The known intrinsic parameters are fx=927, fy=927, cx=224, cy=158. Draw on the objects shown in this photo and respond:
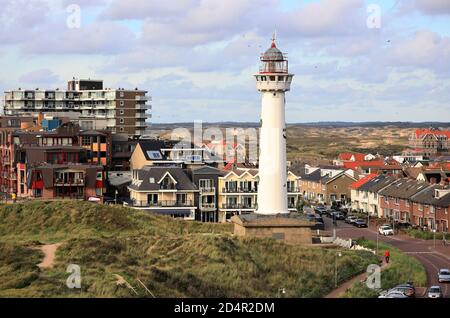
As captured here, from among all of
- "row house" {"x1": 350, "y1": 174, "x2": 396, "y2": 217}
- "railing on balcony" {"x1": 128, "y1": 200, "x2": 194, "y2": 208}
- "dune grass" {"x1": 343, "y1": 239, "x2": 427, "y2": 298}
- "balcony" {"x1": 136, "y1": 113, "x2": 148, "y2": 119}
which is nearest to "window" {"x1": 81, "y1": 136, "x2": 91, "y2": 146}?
"railing on balcony" {"x1": 128, "y1": 200, "x2": 194, "y2": 208}

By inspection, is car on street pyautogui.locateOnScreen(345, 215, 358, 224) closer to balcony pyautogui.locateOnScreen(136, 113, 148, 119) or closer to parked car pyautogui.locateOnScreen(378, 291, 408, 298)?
→ parked car pyautogui.locateOnScreen(378, 291, 408, 298)

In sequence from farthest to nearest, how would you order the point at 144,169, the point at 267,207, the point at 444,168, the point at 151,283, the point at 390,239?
1. the point at 444,168
2. the point at 144,169
3. the point at 390,239
4. the point at 267,207
5. the point at 151,283

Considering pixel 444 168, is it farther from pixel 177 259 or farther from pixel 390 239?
pixel 177 259

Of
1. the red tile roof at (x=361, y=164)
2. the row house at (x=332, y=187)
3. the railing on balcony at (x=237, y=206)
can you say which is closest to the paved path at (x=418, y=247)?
the railing on balcony at (x=237, y=206)

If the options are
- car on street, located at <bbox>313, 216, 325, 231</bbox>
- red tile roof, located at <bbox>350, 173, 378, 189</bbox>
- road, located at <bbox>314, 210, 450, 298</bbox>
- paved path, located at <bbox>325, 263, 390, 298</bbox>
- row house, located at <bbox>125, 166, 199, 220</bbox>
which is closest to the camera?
paved path, located at <bbox>325, 263, 390, 298</bbox>

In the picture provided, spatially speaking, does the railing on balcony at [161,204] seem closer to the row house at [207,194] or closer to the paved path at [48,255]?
the row house at [207,194]

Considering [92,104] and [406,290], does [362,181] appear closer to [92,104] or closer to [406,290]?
[92,104]
